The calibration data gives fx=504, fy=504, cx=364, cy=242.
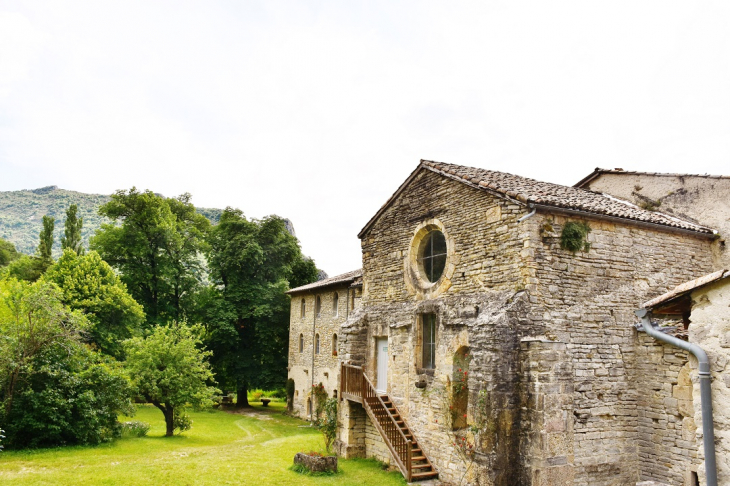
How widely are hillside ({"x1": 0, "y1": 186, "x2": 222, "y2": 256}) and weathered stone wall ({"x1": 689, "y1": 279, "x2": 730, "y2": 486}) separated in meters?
84.8

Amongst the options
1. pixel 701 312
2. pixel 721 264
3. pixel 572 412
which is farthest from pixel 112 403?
pixel 721 264

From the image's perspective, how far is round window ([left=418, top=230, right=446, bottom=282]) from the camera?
13.8 m

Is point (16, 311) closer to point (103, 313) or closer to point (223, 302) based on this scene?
point (103, 313)

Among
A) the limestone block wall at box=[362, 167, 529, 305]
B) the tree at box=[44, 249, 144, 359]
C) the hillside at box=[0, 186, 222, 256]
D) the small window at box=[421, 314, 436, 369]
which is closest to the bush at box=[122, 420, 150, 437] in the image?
the tree at box=[44, 249, 144, 359]

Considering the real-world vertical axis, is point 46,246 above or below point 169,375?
above

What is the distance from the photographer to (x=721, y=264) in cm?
1336

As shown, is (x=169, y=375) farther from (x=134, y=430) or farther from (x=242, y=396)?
(x=242, y=396)

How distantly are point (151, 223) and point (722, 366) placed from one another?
105ft

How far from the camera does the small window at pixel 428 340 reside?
43.9ft

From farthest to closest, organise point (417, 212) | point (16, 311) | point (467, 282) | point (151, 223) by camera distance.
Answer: point (151, 223)
point (16, 311)
point (417, 212)
point (467, 282)

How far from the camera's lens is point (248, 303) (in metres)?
33.0

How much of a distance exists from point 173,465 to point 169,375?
6.92 meters

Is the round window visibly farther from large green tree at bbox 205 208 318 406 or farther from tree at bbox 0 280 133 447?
large green tree at bbox 205 208 318 406

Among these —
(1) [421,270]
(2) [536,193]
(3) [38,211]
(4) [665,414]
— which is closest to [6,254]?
(1) [421,270]
